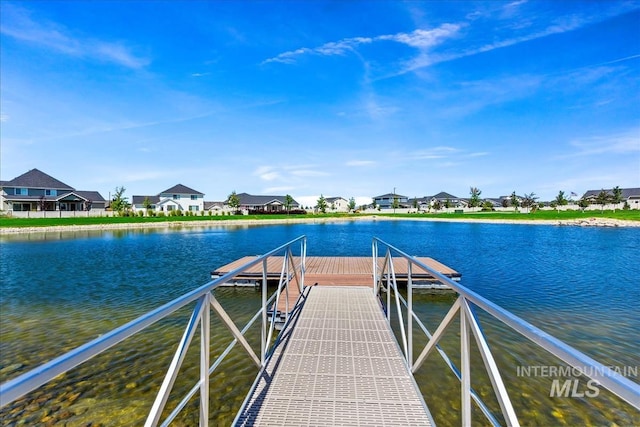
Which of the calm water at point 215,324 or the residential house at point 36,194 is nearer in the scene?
the calm water at point 215,324

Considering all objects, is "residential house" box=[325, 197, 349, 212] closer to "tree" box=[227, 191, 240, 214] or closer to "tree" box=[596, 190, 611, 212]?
"tree" box=[227, 191, 240, 214]

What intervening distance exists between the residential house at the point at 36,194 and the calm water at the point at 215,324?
3968cm

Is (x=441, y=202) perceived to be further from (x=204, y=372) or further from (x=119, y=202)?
(x=204, y=372)

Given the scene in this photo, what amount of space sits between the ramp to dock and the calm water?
1425mm

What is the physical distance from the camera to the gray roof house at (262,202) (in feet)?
282

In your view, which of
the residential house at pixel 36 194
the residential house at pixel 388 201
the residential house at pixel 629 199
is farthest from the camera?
the residential house at pixel 388 201

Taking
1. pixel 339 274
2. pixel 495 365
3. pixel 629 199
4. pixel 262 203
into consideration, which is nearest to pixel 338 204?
pixel 262 203

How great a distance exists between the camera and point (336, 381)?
151 inches

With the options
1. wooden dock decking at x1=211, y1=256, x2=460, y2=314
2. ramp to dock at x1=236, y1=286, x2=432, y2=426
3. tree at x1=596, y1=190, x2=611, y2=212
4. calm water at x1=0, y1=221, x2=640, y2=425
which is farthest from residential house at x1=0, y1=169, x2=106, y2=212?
tree at x1=596, y1=190, x2=611, y2=212

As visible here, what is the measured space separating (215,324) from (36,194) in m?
58.3

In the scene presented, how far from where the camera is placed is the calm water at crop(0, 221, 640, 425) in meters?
5.12

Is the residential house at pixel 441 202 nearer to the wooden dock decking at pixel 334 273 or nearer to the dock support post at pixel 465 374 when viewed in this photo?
the wooden dock decking at pixel 334 273

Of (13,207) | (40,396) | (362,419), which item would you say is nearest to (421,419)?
(362,419)

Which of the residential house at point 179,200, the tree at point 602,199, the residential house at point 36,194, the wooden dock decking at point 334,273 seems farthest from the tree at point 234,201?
the tree at point 602,199
